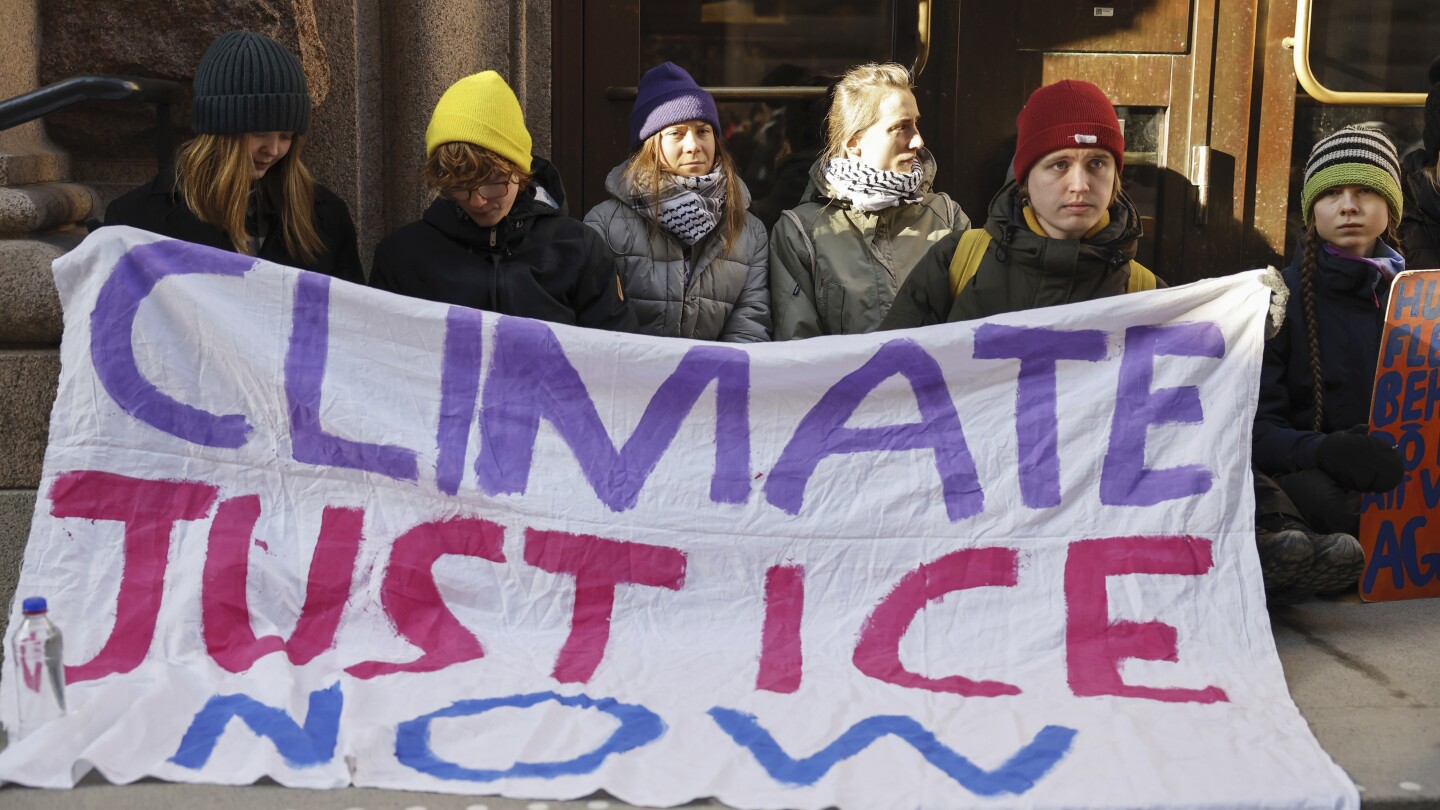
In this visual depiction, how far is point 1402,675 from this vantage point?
368 cm

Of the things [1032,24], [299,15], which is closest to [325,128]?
[299,15]

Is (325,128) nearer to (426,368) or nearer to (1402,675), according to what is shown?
(426,368)

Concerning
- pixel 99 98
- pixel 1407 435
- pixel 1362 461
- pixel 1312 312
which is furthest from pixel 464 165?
pixel 1407 435

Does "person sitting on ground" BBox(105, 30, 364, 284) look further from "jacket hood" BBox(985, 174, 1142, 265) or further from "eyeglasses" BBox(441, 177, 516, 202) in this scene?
"jacket hood" BBox(985, 174, 1142, 265)

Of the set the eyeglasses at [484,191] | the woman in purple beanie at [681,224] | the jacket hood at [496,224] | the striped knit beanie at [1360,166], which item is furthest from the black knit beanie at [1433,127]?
the eyeglasses at [484,191]

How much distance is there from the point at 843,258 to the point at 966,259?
0.47 meters

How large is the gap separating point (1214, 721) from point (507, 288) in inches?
81.2

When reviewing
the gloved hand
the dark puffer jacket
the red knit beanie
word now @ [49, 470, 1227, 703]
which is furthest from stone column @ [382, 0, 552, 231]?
the gloved hand

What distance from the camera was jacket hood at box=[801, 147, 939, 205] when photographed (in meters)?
4.40

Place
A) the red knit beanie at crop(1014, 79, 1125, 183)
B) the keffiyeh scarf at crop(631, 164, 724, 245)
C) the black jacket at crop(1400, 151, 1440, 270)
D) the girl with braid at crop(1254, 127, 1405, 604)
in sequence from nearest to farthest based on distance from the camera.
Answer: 1. the red knit beanie at crop(1014, 79, 1125, 183)
2. the girl with braid at crop(1254, 127, 1405, 604)
3. the keffiyeh scarf at crop(631, 164, 724, 245)
4. the black jacket at crop(1400, 151, 1440, 270)

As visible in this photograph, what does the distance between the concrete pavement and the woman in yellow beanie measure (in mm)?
1441

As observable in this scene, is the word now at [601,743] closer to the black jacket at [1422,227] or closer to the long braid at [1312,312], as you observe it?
the long braid at [1312,312]

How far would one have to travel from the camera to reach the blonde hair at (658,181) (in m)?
4.25

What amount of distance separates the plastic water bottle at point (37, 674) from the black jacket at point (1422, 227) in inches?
156
